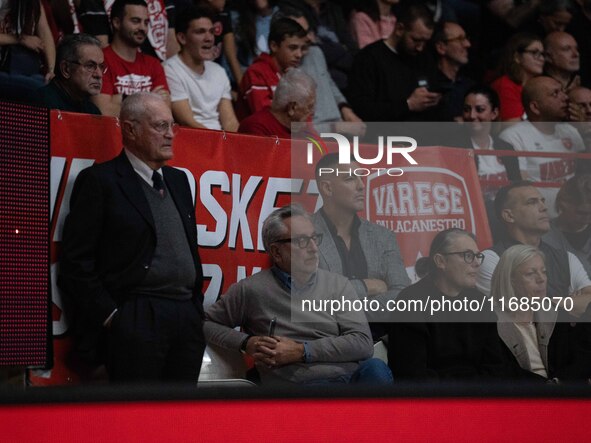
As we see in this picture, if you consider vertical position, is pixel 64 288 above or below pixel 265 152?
below

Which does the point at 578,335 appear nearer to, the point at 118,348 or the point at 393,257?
the point at 393,257

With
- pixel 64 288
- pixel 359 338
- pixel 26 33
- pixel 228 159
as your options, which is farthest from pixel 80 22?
pixel 359 338

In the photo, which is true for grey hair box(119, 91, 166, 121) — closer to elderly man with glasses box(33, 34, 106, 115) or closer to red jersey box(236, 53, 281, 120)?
elderly man with glasses box(33, 34, 106, 115)

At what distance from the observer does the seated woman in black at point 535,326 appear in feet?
16.8

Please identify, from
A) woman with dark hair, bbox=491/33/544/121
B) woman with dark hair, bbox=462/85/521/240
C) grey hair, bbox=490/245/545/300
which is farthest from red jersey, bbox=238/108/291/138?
woman with dark hair, bbox=491/33/544/121

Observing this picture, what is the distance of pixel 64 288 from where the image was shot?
16.8 ft

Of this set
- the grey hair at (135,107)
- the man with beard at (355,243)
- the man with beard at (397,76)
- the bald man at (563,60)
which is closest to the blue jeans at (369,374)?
the man with beard at (355,243)

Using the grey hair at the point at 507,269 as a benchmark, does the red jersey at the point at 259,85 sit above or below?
above

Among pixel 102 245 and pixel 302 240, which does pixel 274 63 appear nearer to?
pixel 302 240

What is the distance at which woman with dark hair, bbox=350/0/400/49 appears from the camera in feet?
29.6

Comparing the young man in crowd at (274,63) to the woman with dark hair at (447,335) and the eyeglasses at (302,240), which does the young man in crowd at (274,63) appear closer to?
the eyeglasses at (302,240)

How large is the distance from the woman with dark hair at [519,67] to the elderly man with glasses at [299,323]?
3389 millimetres

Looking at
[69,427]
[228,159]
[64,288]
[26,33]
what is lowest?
[69,427]

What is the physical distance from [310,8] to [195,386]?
5004 mm
